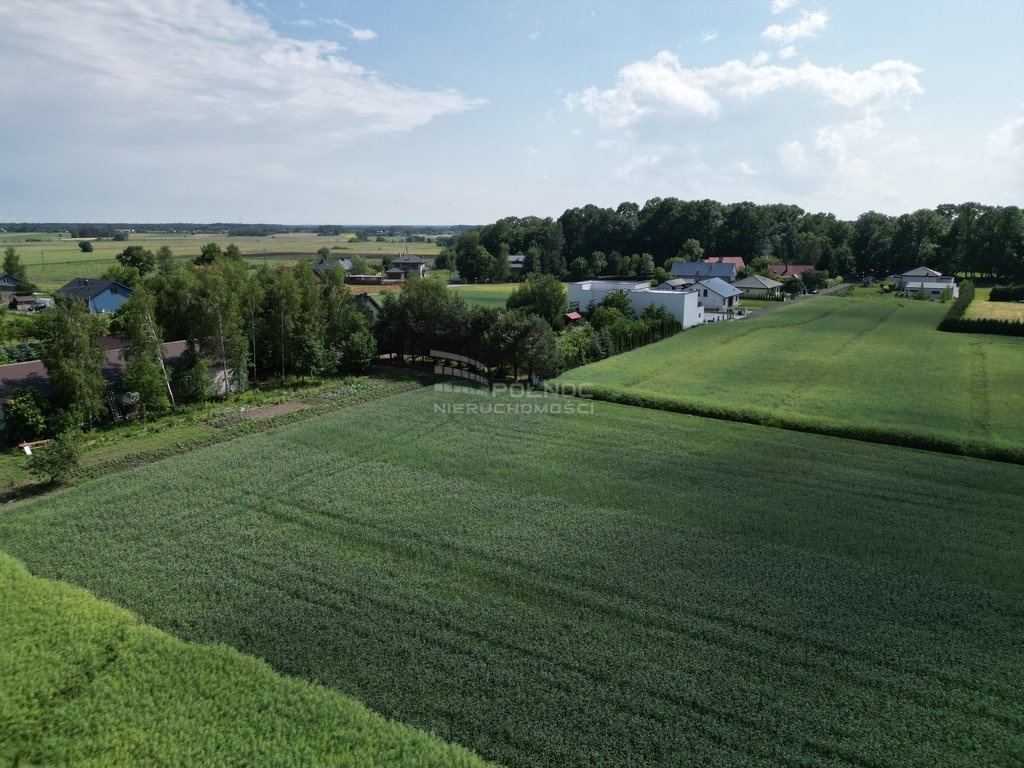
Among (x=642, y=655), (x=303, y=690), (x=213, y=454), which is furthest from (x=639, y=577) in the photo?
(x=213, y=454)

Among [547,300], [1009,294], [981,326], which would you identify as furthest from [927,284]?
[547,300]

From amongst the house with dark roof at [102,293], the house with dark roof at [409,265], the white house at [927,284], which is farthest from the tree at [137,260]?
the white house at [927,284]

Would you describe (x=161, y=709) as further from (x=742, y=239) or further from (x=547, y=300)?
(x=742, y=239)

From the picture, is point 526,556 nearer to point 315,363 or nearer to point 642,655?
point 642,655

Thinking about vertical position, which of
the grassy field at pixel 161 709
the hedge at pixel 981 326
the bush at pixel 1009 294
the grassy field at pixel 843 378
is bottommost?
the grassy field at pixel 161 709

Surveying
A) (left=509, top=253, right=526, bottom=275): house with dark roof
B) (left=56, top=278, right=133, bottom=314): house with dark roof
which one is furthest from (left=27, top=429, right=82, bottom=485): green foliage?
(left=509, top=253, right=526, bottom=275): house with dark roof

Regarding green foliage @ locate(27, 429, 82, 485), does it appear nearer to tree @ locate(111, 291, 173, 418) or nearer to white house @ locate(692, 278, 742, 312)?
tree @ locate(111, 291, 173, 418)

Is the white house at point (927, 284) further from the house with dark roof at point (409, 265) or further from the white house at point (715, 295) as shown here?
the house with dark roof at point (409, 265)
